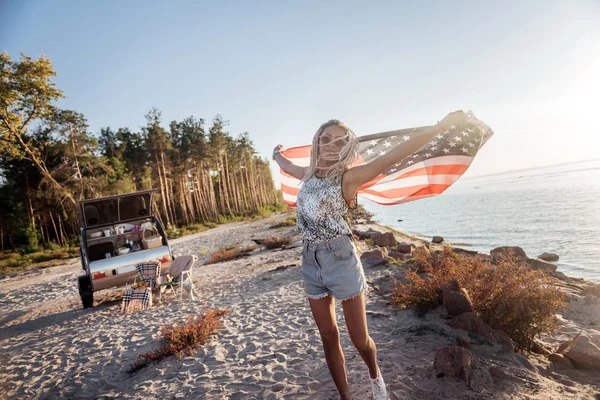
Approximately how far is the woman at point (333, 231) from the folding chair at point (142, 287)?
735 cm

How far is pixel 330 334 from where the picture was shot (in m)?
2.55

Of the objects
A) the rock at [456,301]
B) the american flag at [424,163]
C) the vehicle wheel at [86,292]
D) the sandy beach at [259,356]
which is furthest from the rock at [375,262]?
the vehicle wheel at [86,292]

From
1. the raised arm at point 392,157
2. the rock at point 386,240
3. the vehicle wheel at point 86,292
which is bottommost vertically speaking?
the rock at point 386,240

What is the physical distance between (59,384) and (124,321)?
2.82 meters

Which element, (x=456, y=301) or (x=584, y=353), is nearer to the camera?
(x=584, y=353)

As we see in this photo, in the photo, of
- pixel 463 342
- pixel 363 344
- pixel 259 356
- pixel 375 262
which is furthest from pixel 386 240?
pixel 363 344

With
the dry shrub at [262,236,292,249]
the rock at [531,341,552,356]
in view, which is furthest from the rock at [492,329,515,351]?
the dry shrub at [262,236,292,249]

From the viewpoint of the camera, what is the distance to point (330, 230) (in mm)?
2381

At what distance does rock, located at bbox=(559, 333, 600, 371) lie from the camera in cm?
354

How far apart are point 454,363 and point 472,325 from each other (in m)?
1.32

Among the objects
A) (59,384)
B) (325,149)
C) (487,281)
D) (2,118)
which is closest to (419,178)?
(487,281)

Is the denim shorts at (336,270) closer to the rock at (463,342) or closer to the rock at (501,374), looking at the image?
the rock at (501,374)

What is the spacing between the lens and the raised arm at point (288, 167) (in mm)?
3086

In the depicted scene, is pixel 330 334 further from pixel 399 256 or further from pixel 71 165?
pixel 71 165
